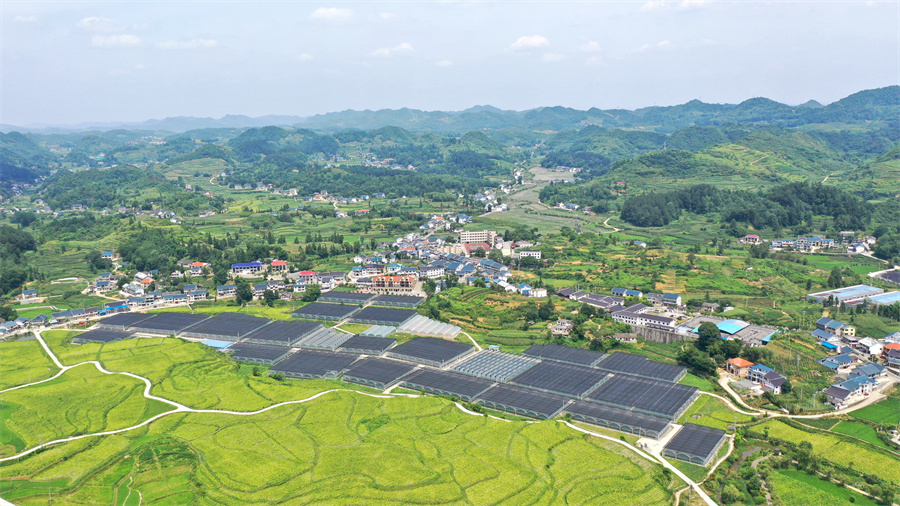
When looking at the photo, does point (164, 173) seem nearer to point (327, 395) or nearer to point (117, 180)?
point (117, 180)

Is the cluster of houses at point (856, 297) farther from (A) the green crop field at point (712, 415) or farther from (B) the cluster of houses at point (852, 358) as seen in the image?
(A) the green crop field at point (712, 415)

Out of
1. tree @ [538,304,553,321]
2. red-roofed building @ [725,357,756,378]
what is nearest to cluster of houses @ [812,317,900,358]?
red-roofed building @ [725,357,756,378]

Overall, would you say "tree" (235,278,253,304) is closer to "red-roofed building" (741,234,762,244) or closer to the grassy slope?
the grassy slope

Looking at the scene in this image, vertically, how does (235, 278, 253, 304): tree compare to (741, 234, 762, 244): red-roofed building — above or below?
below

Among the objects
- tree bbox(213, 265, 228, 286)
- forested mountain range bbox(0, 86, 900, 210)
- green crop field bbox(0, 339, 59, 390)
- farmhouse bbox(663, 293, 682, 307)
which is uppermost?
forested mountain range bbox(0, 86, 900, 210)

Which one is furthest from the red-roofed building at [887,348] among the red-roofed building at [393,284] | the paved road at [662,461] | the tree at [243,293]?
the tree at [243,293]

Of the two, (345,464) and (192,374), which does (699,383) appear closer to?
(345,464)

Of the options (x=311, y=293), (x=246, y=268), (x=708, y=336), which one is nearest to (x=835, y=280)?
(x=708, y=336)
